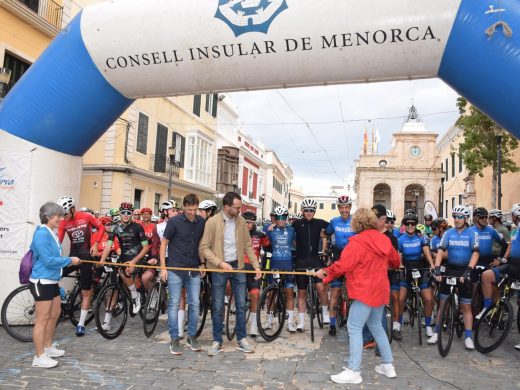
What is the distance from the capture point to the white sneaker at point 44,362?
16.3ft

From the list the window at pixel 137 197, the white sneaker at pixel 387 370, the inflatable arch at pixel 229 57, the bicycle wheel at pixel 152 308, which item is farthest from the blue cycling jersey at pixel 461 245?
the window at pixel 137 197

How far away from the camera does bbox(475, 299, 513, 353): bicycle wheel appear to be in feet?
19.5

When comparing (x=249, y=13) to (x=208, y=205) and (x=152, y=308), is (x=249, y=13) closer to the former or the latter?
(x=208, y=205)

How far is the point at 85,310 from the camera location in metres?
6.57

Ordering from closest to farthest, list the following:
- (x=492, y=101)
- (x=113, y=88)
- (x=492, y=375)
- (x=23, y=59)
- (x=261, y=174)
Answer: (x=492, y=375)
(x=492, y=101)
(x=113, y=88)
(x=23, y=59)
(x=261, y=174)

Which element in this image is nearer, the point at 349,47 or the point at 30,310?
the point at 349,47

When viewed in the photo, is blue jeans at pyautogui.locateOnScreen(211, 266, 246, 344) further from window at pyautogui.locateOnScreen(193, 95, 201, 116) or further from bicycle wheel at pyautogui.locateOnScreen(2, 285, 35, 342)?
window at pyautogui.locateOnScreen(193, 95, 201, 116)

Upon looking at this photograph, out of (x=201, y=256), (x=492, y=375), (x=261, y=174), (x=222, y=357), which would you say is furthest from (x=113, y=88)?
(x=261, y=174)

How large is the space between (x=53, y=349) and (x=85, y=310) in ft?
4.10

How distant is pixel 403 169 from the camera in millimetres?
52219

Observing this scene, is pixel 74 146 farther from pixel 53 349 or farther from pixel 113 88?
pixel 53 349

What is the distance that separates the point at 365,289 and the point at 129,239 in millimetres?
4171

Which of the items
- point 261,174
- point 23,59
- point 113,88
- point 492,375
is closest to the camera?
point 492,375

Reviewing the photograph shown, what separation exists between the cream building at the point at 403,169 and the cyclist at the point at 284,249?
149 ft
